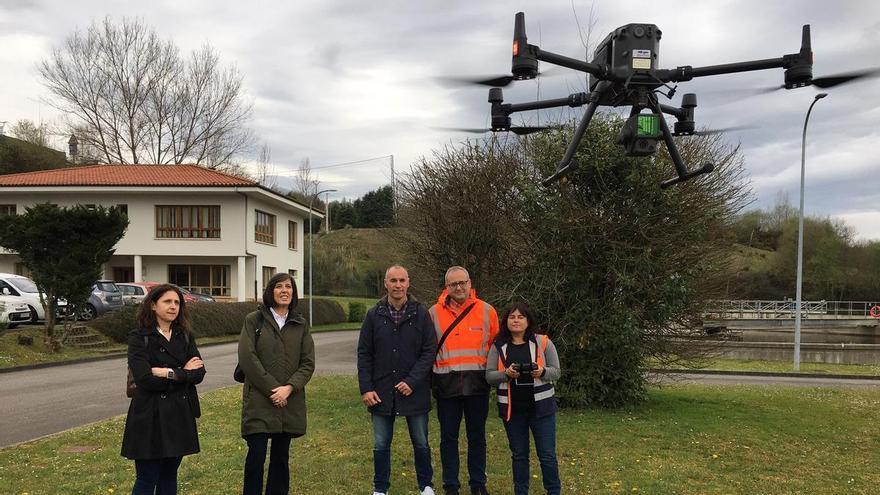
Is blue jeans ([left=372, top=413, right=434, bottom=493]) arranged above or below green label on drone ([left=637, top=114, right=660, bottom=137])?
below

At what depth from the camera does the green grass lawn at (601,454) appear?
17.6 feet

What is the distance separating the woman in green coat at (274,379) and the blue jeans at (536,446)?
1609 millimetres

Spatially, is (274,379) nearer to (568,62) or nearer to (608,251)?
(568,62)

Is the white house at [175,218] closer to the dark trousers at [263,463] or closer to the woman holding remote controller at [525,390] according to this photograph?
the dark trousers at [263,463]

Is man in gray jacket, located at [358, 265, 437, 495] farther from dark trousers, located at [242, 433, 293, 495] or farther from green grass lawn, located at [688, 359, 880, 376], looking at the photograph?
green grass lawn, located at [688, 359, 880, 376]

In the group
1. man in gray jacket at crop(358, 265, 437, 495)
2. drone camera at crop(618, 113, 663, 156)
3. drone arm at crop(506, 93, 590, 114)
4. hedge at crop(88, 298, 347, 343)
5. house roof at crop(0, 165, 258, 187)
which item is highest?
house roof at crop(0, 165, 258, 187)

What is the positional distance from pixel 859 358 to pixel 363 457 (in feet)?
83.6

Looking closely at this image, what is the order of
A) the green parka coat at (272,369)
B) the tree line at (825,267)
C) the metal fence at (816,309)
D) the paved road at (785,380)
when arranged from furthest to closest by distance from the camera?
1. the tree line at (825,267)
2. the metal fence at (816,309)
3. the paved road at (785,380)
4. the green parka coat at (272,369)

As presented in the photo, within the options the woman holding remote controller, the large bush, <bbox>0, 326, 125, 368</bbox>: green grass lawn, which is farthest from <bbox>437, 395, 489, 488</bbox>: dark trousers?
<bbox>0, 326, 125, 368</bbox>: green grass lawn

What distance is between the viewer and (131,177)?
33.2m

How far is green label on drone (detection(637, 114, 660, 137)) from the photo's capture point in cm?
492

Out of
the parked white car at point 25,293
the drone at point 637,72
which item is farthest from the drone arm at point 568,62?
the parked white car at point 25,293

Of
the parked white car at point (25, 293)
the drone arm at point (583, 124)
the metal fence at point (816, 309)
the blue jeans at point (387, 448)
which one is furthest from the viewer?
the metal fence at point (816, 309)

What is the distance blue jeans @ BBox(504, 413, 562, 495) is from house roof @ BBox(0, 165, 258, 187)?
2965 cm
